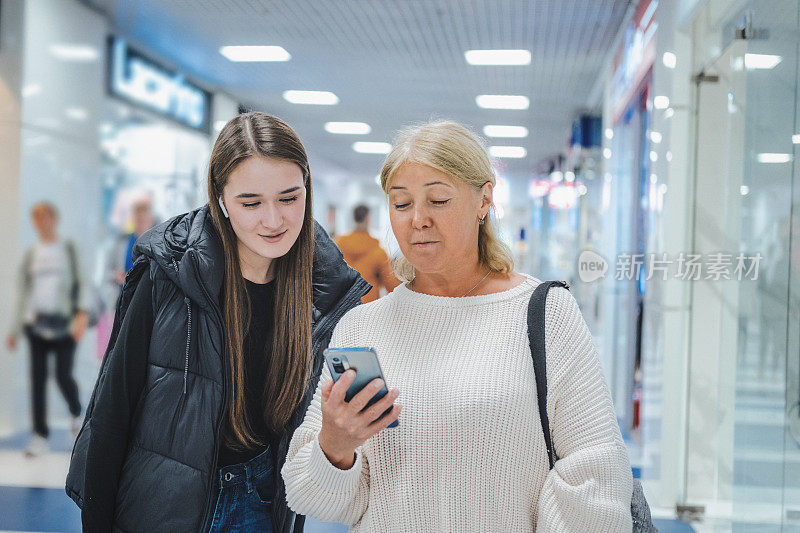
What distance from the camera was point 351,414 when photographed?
117cm

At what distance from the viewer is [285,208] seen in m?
1.65

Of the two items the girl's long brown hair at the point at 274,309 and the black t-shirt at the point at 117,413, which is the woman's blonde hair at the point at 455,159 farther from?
the black t-shirt at the point at 117,413

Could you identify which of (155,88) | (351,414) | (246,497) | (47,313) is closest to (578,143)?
(155,88)

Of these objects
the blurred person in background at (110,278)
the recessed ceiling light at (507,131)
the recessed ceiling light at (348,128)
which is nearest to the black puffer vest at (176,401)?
the blurred person in background at (110,278)

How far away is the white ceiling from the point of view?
6.19m

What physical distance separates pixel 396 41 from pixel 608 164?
2.43 meters

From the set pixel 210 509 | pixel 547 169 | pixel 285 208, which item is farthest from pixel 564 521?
pixel 547 169

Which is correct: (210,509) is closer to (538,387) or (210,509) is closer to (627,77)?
(538,387)

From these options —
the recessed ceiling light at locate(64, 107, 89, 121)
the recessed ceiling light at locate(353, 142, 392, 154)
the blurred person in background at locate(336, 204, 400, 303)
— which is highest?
the recessed ceiling light at locate(353, 142, 392, 154)

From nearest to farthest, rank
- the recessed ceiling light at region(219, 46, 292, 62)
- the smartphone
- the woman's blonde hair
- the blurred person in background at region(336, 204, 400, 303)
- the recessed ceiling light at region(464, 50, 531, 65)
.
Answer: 1. the smartphone
2. the woman's blonde hair
3. the blurred person in background at region(336, 204, 400, 303)
4. the recessed ceiling light at region(464, 50, 531, 65)
5. the recessed ceiling light at region(219, 46, 292, 62)

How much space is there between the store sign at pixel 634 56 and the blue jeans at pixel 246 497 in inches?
165

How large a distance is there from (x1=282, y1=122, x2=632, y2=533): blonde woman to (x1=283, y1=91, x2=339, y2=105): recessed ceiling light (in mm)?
8345

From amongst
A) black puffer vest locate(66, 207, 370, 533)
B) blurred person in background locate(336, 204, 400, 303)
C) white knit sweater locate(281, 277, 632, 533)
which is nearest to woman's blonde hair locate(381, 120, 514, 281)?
white knit sweater locate(281, 277, 632, 533)

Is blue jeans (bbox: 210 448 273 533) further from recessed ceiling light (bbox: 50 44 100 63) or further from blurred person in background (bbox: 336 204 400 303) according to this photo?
recessed ceiling light (bbox: 50 44 100 63)
